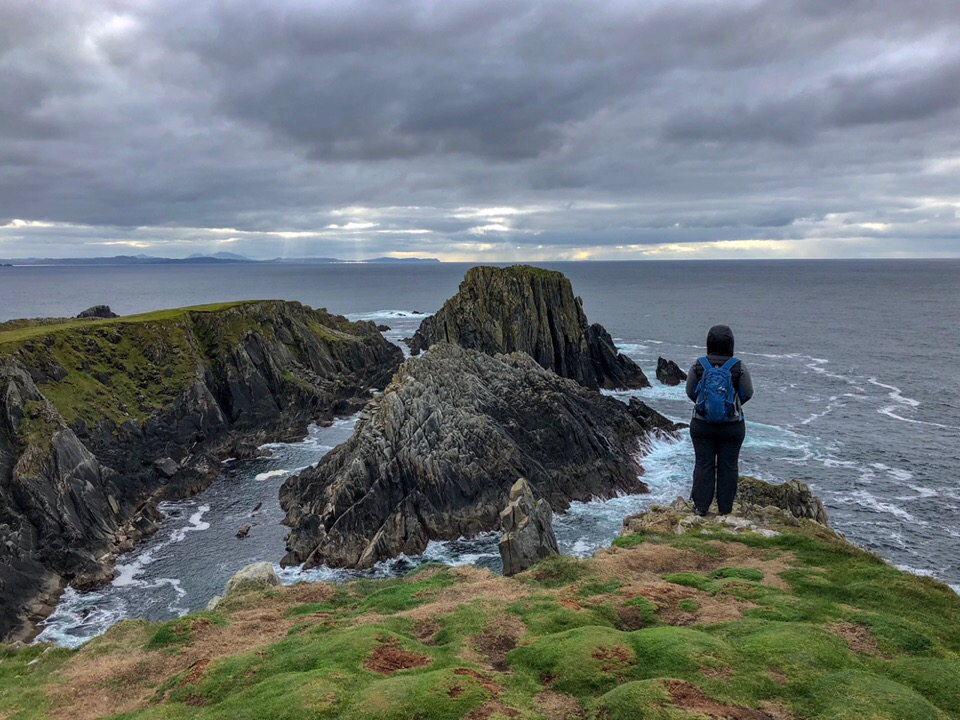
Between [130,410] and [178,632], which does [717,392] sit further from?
[130,410]

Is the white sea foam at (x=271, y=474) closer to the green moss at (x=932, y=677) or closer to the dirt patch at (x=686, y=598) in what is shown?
the dirt patch at (x=686, y=598)

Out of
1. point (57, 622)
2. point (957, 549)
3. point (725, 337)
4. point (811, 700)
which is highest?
point (725, 337)

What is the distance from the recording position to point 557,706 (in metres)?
13.0

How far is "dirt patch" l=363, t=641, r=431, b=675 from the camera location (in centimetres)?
1521

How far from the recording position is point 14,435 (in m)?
52.2

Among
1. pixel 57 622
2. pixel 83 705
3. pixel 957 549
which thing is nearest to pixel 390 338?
pixel 57 622

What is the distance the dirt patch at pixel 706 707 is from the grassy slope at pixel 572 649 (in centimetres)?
4

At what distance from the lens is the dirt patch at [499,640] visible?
15.9 m

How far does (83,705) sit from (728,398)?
72.4 feet

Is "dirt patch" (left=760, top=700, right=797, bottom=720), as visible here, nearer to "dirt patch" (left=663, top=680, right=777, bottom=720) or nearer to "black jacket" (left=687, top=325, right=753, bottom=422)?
"dirt patch" (left=663, top=680, right=777, bottom=720)

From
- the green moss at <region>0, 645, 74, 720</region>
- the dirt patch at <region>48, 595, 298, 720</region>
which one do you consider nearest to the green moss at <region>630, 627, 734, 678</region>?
the dirt patch at <region>48, 595, 298, 720</region>

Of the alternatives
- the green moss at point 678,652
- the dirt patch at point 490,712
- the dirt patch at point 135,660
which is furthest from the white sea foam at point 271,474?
the dirt patch at point 490,712

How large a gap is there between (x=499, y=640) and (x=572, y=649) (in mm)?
2904

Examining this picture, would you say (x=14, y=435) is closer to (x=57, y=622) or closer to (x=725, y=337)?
(x=57, y=622)
